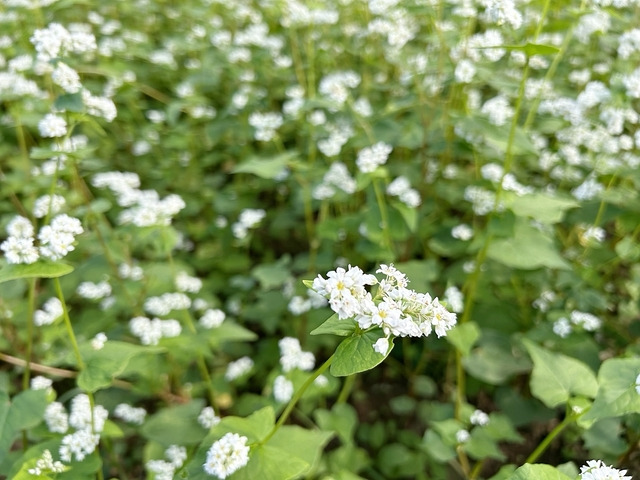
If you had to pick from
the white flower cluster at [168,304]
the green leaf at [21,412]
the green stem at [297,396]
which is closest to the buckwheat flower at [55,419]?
the green leaf at [21,412]

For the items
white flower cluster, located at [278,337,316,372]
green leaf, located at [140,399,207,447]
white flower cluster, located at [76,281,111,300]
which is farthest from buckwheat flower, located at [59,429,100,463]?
white flower cluster, located at [76,281,111,300]

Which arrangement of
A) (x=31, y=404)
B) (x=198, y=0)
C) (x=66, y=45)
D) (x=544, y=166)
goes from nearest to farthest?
(x=31, y=404), (x=66, y=45), (x=544, y=166), (x=198, y=0)

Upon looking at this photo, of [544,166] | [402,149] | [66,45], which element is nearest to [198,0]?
[402,149]

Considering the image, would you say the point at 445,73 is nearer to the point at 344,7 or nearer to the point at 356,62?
the point at 356,62

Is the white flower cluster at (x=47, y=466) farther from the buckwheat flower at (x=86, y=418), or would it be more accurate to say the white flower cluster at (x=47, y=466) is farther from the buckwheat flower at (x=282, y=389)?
the buckwheat flower at (x=282, y=389)

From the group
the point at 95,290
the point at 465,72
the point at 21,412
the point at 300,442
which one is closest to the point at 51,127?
the point at 95,290

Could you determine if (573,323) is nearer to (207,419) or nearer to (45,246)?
(207,419)
